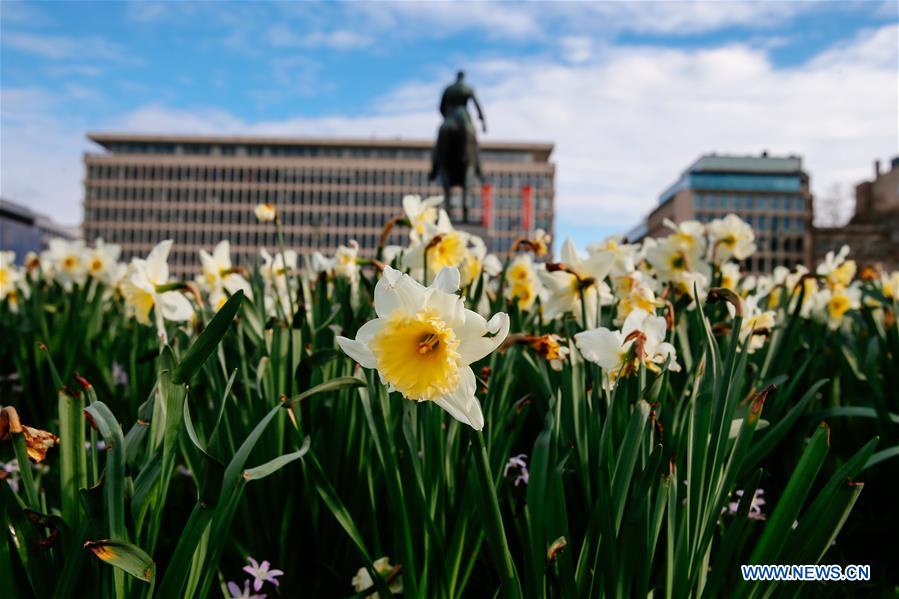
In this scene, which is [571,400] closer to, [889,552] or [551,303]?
[551,303]

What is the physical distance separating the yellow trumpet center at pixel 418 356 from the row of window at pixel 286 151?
277ft

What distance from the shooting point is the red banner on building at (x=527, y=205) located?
7638cm

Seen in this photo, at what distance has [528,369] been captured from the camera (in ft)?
5.71

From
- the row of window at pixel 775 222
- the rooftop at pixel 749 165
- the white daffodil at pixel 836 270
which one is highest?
the rooftop at pixel 749 165

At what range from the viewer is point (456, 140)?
11039 mm

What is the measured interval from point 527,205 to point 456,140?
67.9m

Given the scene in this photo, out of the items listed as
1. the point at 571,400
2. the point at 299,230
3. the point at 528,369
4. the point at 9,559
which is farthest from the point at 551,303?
the point at 299,230

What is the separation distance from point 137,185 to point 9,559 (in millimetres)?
90333

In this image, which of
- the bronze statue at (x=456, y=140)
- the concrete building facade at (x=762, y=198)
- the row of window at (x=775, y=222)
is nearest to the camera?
the bronze statue at (x=456, y=140)

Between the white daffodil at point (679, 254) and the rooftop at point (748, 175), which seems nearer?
the white daffodil at point (679, 254)

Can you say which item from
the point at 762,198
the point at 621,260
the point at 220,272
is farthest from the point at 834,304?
the point at 762,198

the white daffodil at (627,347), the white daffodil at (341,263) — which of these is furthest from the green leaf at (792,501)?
the white daffodil at (341,263)

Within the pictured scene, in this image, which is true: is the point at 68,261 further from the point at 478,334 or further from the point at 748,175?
the point at 748,175

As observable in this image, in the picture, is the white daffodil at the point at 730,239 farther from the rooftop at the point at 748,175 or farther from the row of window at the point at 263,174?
the row of window at the point at 263,174
